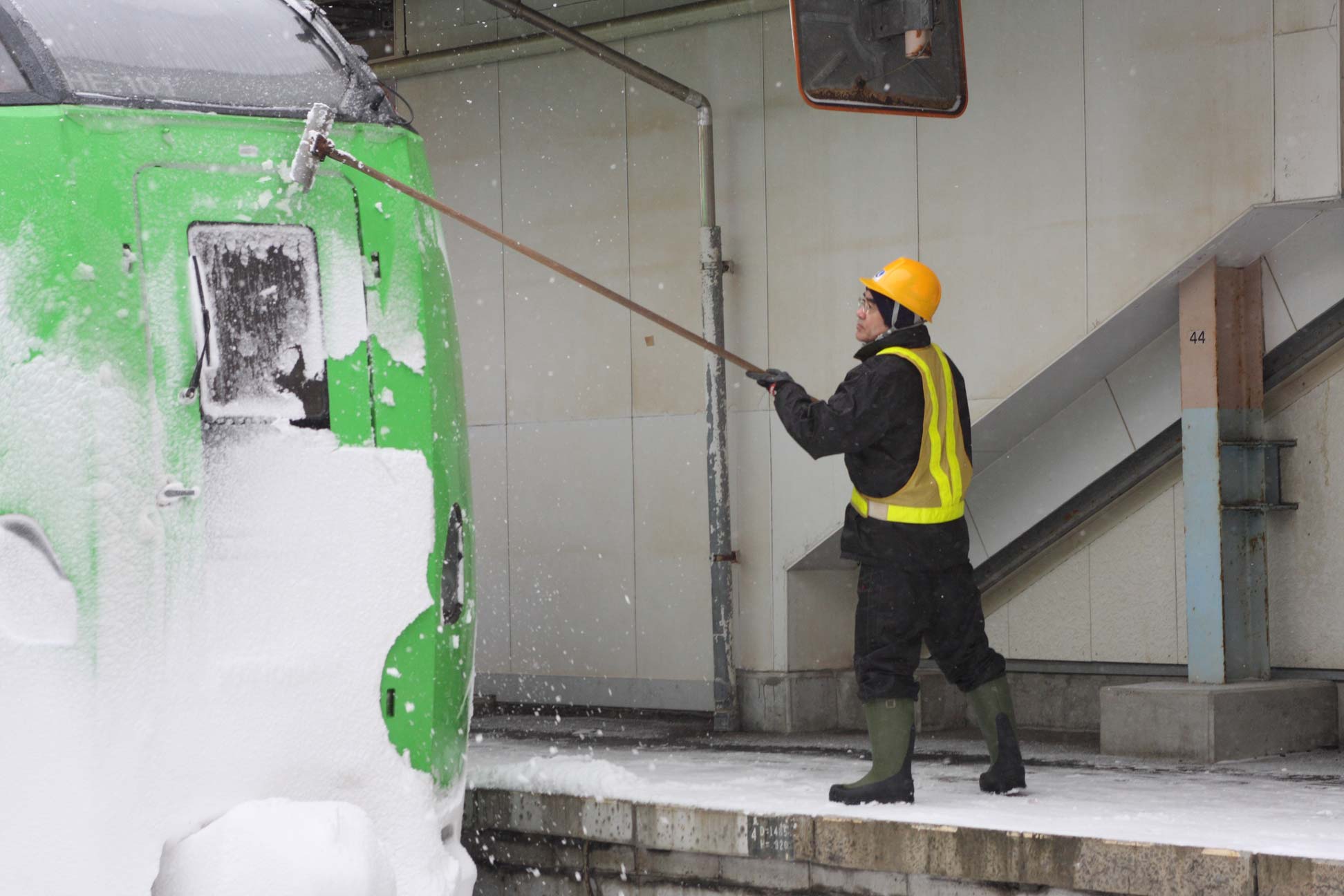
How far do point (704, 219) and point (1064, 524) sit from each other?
2236 millimetres

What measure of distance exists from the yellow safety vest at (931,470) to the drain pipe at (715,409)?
2.66m

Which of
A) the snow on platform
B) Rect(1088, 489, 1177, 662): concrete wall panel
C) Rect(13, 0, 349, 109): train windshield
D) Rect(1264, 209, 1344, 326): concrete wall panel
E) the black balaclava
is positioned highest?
Rect(13, 0, 349, 109): train windshield

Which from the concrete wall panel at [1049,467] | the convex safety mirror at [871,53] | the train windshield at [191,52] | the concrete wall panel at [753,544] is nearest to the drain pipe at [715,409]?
the concrete wall panel at [753,544]

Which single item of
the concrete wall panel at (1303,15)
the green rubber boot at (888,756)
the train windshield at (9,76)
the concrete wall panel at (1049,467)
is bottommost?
the green rubber boot at (888,756)

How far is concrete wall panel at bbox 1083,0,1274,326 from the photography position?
7223 millimetres

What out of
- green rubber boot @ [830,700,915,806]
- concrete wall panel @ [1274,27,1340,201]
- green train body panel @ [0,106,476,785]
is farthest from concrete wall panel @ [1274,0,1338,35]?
green train body panel @ [0,106,476,785]

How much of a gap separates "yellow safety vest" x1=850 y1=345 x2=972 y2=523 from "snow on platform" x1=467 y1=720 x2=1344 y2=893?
3.08 feet

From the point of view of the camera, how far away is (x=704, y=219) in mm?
8680

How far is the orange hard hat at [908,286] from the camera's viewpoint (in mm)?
5996

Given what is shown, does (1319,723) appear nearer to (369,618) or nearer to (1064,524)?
(1064,524)

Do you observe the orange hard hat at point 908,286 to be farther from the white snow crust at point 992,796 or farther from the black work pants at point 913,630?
the white snow crust at point 992,796

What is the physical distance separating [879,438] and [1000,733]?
1099 mm

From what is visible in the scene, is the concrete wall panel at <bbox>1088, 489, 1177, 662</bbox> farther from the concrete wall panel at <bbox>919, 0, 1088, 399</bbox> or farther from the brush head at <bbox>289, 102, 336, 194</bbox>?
the brush head at <bbox>289, 102, 336, 194</bbox>

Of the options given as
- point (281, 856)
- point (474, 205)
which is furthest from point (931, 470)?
point (474, 205)
